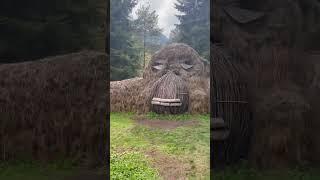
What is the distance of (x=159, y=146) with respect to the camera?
1141 centimetres

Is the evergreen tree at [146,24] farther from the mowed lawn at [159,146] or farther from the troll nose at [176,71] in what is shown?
the mowed lawn at [159,146]

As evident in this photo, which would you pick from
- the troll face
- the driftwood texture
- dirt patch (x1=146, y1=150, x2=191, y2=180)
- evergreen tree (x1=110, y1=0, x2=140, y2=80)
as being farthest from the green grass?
evergreen tree (x1=110, y1=0, x2=140, y2=80)

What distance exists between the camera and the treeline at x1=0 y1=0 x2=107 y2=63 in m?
4.91

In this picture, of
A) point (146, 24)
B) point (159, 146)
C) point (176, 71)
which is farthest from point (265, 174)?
point (146, 24)

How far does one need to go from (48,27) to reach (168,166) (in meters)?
5.97

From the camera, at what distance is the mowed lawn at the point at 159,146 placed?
30.6ft

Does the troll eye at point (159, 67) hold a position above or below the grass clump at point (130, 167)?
above

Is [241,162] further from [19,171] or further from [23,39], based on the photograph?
[23,39]

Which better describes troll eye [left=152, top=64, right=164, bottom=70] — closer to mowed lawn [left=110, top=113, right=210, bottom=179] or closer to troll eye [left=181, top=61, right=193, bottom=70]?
troll eye [left=181, top=61, right=193, bottom=70]

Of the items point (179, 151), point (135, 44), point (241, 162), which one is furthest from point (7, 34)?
point (135, 44)

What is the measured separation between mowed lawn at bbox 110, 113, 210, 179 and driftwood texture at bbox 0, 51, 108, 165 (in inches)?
141

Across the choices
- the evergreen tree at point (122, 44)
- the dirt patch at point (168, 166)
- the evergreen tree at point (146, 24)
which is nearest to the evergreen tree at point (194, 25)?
the evergreen tree at point (146, 24)

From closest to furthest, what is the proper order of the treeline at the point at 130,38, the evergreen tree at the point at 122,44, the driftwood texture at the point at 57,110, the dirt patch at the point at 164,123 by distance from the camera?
the driftwood texture at the point at 57,110 → the dirt patch at the point at 164,123 → the evergreen tree at the point at 122,44 → the treeline at the point at 130,38

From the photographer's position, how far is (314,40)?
484cm
